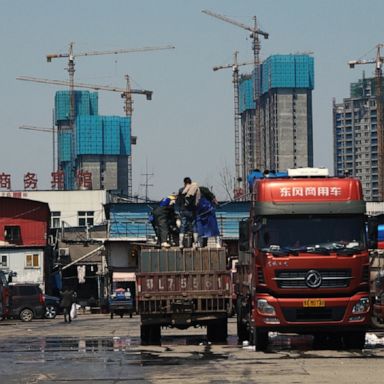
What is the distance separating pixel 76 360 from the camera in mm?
21203

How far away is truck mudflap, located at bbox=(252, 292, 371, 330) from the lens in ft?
70.8

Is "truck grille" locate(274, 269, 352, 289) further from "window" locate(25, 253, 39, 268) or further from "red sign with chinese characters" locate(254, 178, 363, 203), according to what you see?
"window" locate(25, 253, 39, 268)

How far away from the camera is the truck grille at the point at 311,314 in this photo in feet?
71.0

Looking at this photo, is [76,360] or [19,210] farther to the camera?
→ [19,210]

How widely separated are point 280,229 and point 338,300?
5.57 ft

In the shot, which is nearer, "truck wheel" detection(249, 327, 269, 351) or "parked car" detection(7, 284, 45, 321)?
"truck wheel" detection(249, 327, 269, 351)

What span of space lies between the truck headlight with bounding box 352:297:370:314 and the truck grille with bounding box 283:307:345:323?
278mm

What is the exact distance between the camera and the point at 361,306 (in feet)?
71.1

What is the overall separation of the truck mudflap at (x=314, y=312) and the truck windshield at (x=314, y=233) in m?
0.96

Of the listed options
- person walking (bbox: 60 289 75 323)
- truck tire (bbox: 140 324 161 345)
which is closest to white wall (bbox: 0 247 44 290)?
person walking (bbox: 60 289 75 323)

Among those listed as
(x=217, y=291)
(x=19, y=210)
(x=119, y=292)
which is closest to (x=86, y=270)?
(x=19, y=210)

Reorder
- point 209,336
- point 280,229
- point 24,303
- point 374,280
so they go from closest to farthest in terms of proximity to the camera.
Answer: point 280,229
point 209,336
point 374,280
point 24,303

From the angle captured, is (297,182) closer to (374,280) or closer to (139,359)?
(139,359)

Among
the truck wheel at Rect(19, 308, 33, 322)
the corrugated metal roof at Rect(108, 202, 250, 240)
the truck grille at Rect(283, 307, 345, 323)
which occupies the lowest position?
the truck wheel at Rect(19, 308, 33, 322)
